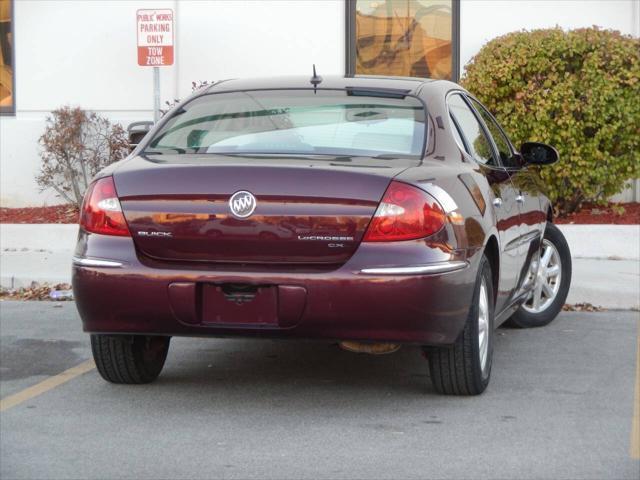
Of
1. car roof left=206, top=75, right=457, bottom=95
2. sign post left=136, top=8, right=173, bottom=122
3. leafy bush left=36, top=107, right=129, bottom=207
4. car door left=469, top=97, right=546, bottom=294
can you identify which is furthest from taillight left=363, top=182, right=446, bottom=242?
leafy bush left=36, top=107, right=129, bottom=207

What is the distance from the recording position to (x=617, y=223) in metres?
12.2

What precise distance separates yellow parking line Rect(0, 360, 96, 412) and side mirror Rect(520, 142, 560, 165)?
2864mm

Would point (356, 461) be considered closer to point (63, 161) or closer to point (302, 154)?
point (302, 154)

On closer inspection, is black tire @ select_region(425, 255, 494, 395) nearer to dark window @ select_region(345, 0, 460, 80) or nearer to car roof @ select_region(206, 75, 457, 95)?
car roof @ select_region(206, 75, 457, 95)

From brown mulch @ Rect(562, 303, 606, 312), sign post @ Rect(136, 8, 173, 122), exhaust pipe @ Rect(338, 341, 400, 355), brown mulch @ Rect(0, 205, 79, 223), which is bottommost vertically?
brown mulch @ Rect(562, 303, 606, 312)

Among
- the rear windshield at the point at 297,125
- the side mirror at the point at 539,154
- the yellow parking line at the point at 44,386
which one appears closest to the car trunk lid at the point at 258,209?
the rear windshield at the point at 297,125

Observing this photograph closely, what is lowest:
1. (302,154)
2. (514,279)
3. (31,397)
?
(31,397)

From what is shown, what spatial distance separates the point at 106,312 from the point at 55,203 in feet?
27.3

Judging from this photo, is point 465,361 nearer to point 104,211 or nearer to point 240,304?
point 240,304

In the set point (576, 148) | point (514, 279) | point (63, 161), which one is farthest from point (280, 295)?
point (63, 161)

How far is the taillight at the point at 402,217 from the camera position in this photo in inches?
223

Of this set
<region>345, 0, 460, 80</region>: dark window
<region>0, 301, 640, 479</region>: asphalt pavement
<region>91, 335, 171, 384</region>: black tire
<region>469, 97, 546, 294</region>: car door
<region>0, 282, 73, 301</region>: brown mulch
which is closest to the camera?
<region>0, 301, 640, 479</region>: asphalt pavement

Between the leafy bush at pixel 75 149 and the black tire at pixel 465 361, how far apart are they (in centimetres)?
749

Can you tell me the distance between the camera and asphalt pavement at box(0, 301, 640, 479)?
516 cm
